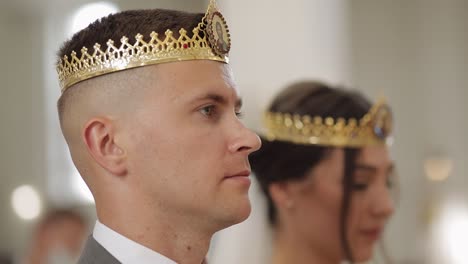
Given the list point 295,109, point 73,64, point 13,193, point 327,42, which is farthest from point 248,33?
point 13,193

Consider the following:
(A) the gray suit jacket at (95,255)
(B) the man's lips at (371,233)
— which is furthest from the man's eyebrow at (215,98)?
(B) the man's lips at (371,233)

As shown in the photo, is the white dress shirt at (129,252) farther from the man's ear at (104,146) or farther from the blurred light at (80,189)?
the blurred light at (80,189)

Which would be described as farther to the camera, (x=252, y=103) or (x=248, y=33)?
(x=248, y=33)

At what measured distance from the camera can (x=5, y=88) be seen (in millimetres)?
12820

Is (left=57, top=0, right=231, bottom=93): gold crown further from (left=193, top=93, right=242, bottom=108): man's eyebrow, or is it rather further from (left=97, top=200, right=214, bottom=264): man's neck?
(left=97, top=200, right=214, bottom=264): man's neck

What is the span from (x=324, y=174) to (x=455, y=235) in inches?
365

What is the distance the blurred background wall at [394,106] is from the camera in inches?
500

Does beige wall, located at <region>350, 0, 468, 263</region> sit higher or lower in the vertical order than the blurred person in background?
lower

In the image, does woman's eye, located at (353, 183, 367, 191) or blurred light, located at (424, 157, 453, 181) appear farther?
blurred light, located at (424, 157, 453, 181)

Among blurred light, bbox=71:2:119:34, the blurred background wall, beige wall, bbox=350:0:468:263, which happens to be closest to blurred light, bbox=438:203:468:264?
the blurred background wall

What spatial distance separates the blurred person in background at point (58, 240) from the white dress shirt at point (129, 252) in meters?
4.33

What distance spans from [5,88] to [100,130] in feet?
36.3

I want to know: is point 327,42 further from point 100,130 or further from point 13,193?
point 13,193

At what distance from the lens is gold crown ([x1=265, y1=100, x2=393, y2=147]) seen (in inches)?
152
